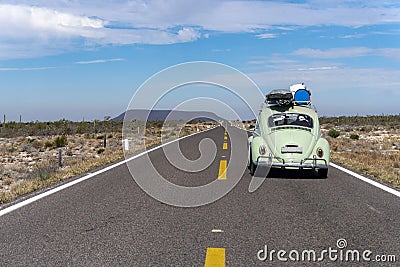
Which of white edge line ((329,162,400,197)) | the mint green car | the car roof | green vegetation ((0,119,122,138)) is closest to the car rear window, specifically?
the mint green car

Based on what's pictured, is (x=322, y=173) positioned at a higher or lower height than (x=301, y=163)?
lower

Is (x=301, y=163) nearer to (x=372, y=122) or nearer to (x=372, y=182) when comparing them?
(x=372, y=182)

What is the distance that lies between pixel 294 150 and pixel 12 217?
673 cm

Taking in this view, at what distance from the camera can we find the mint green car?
38.9 feet

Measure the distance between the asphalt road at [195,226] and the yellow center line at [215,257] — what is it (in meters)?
0.02

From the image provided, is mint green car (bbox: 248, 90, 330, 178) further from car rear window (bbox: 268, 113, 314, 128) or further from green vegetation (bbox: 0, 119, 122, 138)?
green vegetation (bbox: 0, 119, 122, 138)

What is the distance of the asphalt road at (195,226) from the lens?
18.9 ft

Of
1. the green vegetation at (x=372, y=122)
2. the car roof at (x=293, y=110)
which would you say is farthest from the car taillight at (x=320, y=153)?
the green vegetation at (x=372, y=122)

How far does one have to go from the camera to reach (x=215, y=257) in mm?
5668

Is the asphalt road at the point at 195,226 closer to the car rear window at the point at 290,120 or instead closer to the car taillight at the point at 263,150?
the car taillight at the point at 263,150

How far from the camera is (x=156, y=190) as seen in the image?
10359 mm

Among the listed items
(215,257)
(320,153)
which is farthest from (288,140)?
(215,257)

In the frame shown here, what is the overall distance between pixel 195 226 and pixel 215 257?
1.54 metres

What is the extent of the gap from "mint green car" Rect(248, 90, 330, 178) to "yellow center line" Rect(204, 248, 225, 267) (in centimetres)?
617
